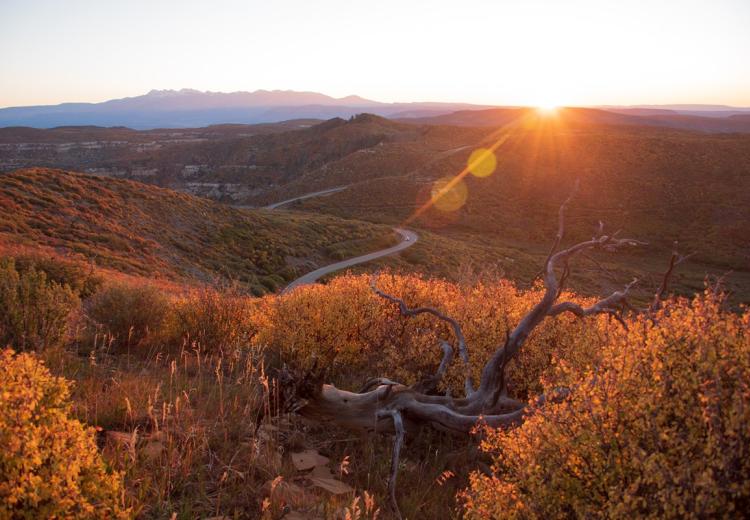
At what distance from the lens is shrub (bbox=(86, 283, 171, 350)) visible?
783 centimetres

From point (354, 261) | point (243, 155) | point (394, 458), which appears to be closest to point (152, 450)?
point (394, 458)

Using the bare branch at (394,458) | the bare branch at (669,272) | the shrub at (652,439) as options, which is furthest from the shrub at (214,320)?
the bare branch at (669,272)

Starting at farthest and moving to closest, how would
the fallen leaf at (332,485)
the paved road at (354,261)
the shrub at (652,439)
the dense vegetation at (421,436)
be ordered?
the paved road at (354,261) < the fallen leaf at (332,485) < the dense vegetation at (421,436) < the shrub at (652,439)

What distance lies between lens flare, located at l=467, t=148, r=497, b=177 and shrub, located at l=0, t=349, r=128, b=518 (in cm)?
7804

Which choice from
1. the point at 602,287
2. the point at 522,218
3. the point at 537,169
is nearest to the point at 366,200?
the point at 522,218

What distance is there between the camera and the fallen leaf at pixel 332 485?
A: 394cm

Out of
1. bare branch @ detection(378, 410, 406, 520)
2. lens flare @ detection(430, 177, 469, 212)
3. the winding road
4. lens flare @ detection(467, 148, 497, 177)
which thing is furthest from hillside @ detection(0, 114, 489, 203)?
A: bare branch @ detection(378, 410, 406, 520)

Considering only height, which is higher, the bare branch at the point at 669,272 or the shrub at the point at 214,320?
the bare branch at the point at 669,272

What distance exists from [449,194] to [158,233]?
46507mm

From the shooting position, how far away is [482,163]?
Result: 275 feet

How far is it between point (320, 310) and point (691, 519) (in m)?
5.76

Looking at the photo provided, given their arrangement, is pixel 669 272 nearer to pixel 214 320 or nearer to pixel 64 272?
pixel 214 320

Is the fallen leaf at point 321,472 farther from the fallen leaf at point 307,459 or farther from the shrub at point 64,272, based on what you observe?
the shrub at point 64,272

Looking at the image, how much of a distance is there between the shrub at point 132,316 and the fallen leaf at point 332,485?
4.78 metres
